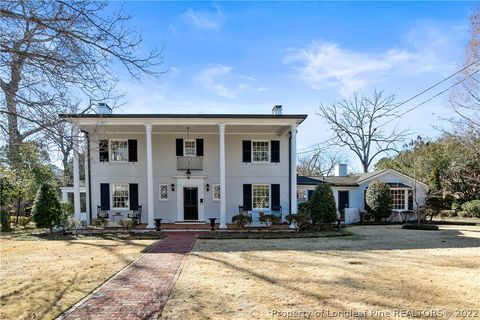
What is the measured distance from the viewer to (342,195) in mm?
21938

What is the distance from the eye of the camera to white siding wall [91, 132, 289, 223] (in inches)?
719

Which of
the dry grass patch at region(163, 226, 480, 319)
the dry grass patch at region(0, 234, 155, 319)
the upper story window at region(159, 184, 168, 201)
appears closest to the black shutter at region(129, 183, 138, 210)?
the upper story window at region(159, 184, 168, 201)

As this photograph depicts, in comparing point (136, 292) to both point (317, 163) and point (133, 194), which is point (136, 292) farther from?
point (317, 163)

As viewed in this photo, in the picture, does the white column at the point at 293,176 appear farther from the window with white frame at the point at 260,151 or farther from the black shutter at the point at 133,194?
the black shutter at the point at 133,194

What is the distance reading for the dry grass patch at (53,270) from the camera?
5484 mm

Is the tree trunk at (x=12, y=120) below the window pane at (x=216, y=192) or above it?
above

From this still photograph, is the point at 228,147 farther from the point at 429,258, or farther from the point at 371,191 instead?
the point at 429,258

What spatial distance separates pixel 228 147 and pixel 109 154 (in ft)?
21.3

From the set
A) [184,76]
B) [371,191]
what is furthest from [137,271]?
[371,191]

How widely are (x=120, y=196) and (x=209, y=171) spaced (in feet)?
16.4

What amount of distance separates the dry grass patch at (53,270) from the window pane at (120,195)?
4959mm

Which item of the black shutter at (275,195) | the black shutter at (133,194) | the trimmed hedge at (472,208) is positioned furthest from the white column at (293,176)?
the trimmed hedge at (472,208)

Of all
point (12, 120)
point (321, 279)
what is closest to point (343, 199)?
point (321, 279)

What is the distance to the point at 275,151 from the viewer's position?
18.5 m
